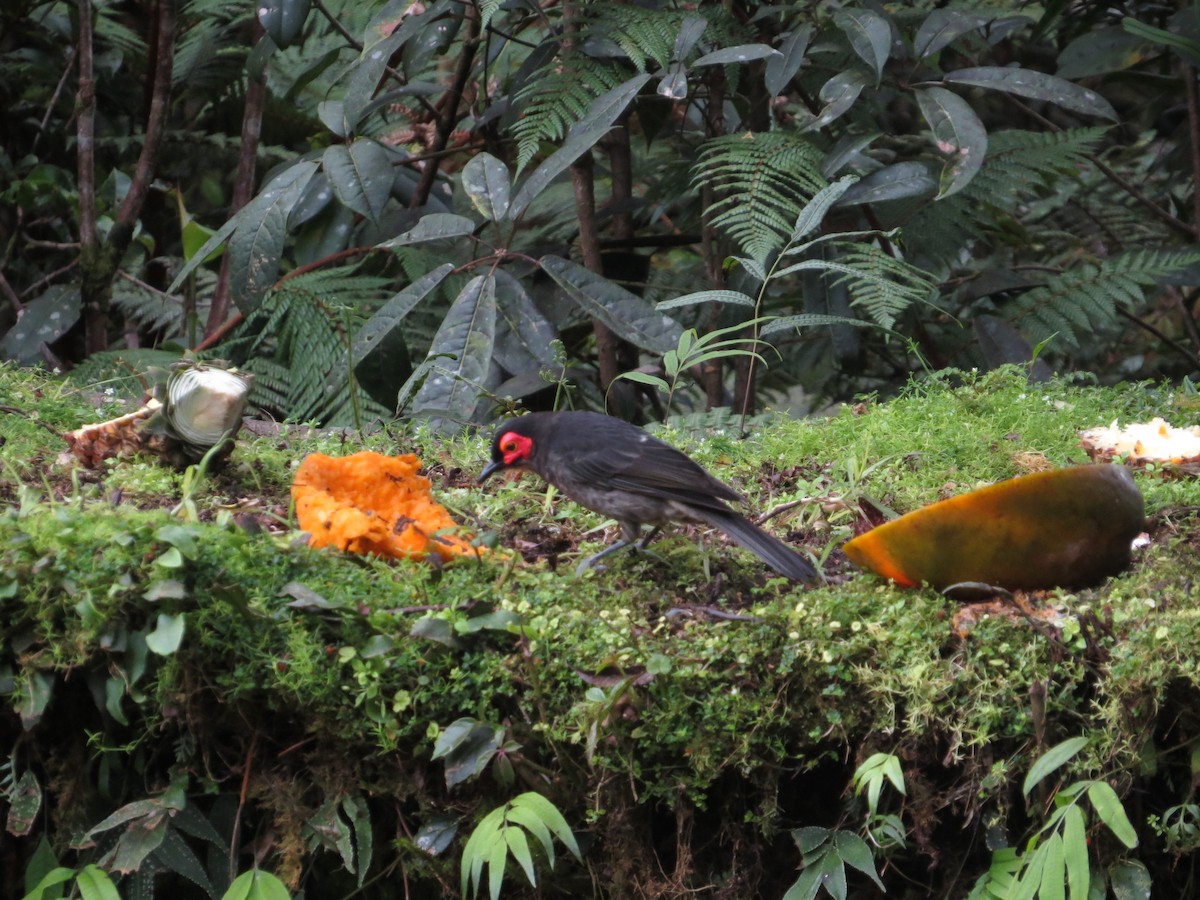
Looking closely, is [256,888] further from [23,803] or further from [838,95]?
[838,95]

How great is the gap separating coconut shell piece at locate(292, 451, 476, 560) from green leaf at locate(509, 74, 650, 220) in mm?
1337

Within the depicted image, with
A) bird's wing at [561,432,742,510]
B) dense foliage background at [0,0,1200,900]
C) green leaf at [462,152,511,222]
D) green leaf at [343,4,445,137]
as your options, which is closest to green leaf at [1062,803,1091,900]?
dense foliage background at [0,0,1200,900]

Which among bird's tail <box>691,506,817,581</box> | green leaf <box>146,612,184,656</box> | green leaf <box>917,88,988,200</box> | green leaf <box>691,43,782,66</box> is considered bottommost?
green leaf <box>917,88,988,200</box>

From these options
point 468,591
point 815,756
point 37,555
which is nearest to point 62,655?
point 37,555

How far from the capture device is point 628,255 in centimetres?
453

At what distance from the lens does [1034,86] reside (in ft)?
12.8

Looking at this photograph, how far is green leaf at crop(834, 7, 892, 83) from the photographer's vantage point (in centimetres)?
358

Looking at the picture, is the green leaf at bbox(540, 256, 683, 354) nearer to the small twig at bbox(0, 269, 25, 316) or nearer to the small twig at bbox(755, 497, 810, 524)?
the small twig at bbox(755, 497, 810, 524)

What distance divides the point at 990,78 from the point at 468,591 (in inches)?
108

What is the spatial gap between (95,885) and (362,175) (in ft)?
7.77

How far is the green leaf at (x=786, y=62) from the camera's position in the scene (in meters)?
3.68

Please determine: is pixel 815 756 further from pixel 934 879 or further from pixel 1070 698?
pixel 1070 698

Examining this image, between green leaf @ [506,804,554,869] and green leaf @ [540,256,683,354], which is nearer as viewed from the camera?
green leaf @ [506,804,554,869]

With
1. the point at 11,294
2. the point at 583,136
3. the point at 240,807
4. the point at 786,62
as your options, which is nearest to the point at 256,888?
the point at 240,807
